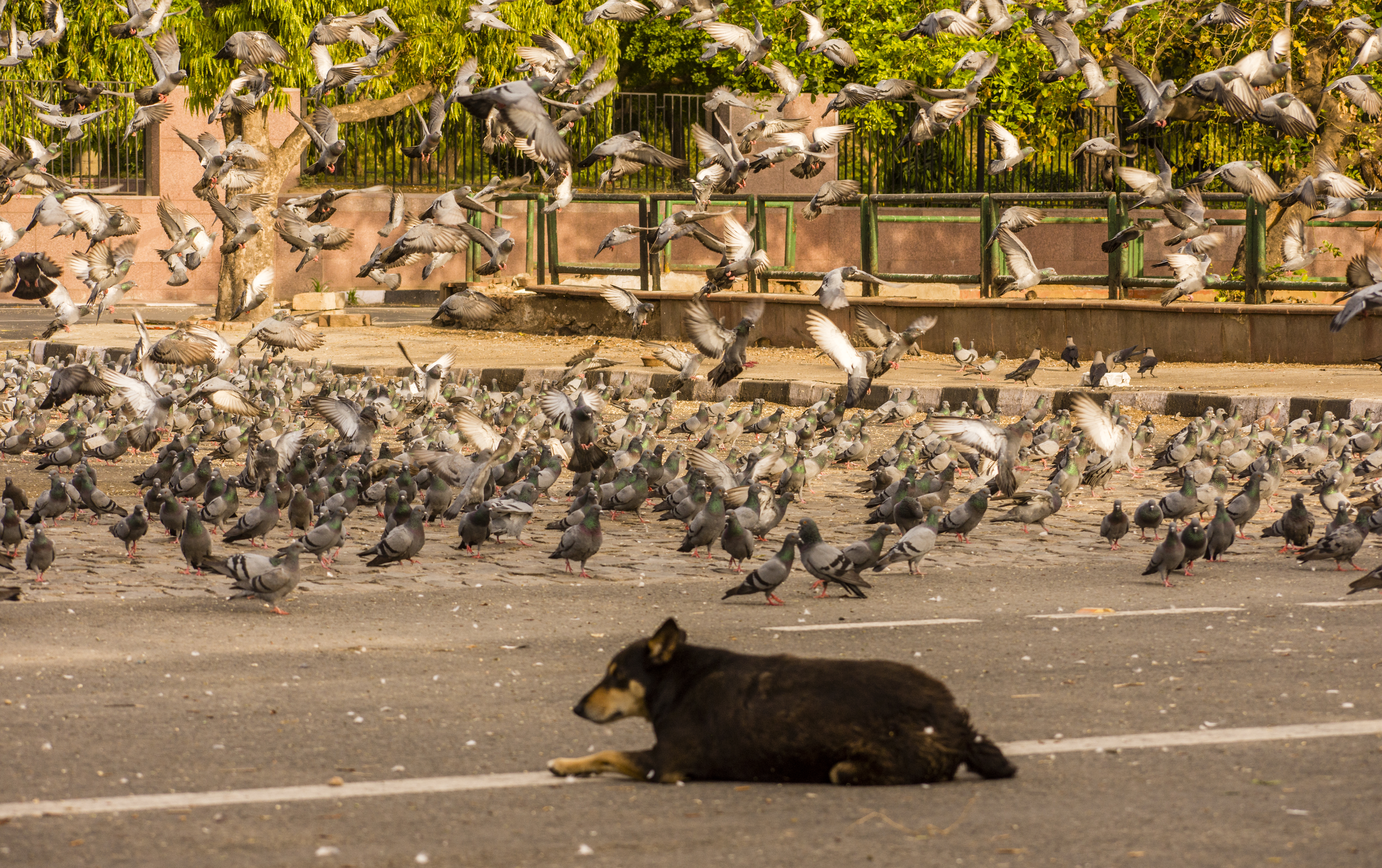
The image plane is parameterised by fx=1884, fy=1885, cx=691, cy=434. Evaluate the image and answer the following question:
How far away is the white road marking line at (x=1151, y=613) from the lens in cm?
816

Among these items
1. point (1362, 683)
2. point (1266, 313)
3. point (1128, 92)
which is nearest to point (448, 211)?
point (1266, 313)

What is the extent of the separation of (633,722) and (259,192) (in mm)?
21424

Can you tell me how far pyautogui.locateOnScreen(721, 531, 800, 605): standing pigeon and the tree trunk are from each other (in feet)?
62.0

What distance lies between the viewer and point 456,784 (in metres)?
5.30

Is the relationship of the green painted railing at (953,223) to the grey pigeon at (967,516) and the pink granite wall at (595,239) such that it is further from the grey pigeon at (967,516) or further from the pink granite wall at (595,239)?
the grey pigeon at (967,516)

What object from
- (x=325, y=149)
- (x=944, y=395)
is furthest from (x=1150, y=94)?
(x=325, y=149)

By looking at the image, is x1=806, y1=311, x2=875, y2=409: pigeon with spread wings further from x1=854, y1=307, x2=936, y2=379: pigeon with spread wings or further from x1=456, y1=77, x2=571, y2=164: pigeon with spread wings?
x1=456, y1=77, x2=571, y2=164: pigeon with spread wings

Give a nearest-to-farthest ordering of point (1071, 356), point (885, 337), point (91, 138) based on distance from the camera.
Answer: point (885, 337)
point (1071, 356)
point (91, 138)

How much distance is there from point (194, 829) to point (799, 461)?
25.4ft

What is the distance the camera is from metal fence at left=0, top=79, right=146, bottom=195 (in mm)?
32875

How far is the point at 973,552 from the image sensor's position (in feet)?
33.7

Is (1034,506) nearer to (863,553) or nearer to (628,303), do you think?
(863,553)

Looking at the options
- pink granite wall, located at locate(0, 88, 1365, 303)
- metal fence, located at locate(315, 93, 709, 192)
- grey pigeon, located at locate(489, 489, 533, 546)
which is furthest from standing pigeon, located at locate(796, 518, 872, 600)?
metal fence, located at locate(315, 93, 709, 192)

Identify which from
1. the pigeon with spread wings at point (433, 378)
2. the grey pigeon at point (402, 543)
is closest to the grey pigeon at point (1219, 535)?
the grey pigeon at point (402, 543)
